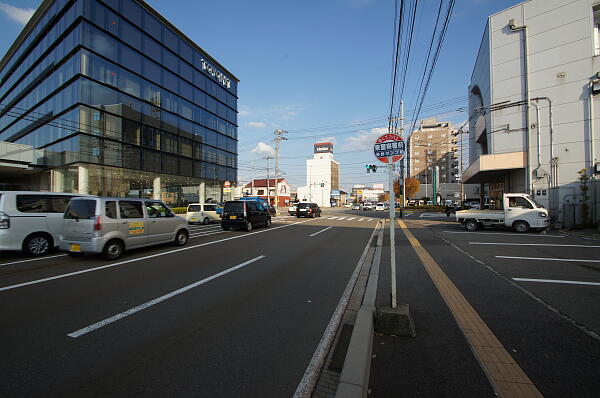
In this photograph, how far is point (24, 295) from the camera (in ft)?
14.9

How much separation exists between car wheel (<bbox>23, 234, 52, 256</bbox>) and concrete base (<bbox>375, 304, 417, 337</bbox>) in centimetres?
988

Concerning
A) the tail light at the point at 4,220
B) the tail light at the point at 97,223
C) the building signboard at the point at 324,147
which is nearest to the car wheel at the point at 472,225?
the tail light at the point at 97,223

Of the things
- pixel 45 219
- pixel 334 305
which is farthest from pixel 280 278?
pixel 45 219

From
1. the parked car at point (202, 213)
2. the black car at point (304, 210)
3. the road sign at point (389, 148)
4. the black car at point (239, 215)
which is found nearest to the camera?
the road sign at point (389, 148)

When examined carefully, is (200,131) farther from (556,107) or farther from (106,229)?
(556,107)

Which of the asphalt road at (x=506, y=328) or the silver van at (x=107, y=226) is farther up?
the silver van at (x=107, y=226)

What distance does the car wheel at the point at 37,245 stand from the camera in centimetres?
764

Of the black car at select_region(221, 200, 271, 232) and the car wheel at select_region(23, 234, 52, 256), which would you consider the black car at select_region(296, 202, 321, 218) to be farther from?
the car wheel at select_region(23, 234, 52, 256)

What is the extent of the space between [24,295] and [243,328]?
4160 mm

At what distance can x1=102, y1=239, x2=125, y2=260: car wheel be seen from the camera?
7070 mm

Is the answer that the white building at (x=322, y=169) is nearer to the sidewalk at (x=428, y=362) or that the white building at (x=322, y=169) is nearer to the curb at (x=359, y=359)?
the sidewalk at (x=428, y=362)

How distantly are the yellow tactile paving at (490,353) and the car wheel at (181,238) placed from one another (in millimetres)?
8367

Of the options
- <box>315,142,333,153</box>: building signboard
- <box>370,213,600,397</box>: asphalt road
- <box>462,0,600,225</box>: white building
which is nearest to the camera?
<box>370,213,600,397</box>: asphalt road

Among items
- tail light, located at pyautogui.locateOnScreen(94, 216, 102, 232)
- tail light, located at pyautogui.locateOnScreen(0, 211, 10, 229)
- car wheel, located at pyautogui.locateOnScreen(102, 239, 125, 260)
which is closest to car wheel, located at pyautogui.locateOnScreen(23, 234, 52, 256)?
tail light, located at pyautogui.locateOnScreen(0, 211, 10, 229)
